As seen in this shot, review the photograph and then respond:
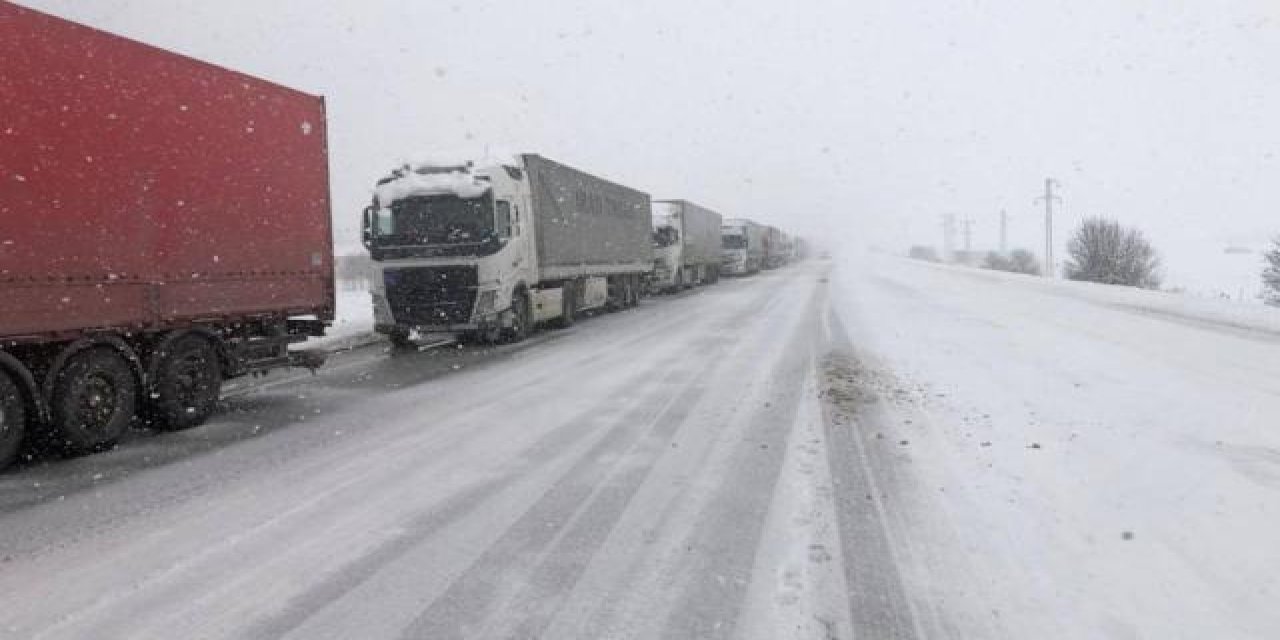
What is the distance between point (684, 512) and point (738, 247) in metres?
44.3

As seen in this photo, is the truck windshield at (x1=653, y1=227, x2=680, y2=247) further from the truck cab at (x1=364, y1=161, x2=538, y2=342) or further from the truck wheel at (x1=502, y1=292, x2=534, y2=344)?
the truck cab at (x1=364, y1=161, x2=538, y2=342)

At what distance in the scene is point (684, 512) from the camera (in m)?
4.76

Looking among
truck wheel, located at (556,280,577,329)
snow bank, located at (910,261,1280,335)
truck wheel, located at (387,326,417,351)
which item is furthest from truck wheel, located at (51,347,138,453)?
snow bank, located at (910,261,1280,335)

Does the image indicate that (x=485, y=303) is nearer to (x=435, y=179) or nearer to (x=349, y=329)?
(x=435, y=179)

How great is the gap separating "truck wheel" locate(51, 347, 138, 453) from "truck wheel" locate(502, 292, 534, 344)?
26.5 ft

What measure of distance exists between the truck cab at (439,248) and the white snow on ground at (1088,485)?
681cm

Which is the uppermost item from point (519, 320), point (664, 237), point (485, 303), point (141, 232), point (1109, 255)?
point (664, 237)

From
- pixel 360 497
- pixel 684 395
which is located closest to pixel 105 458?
pixel 360 497

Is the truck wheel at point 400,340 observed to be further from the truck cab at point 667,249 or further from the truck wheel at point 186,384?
the truck cab at point 667,249

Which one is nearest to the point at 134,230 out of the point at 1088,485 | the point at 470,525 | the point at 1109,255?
the point at 470,525

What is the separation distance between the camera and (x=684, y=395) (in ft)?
28.2

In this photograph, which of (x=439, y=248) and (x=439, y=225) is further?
(x=439, y=225)

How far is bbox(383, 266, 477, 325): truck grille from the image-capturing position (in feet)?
44.3

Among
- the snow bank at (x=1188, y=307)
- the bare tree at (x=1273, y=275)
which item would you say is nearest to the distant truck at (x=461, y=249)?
the snow bank at (x=1188, y=307)
